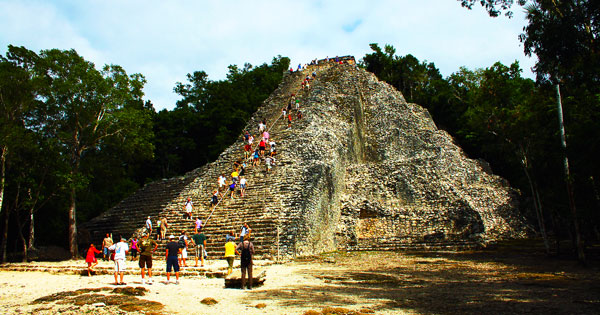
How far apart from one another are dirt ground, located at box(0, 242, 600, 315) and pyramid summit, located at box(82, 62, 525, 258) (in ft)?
10.8

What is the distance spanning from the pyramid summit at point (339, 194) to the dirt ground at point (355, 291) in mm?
3286

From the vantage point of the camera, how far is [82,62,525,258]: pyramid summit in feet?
54.9

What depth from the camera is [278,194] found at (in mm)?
17281

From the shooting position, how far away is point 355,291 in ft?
28.9

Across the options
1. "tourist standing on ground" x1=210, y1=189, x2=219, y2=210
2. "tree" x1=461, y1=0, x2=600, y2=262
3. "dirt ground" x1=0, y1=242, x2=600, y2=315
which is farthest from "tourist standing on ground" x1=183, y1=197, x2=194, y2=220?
"tree" x1=461, y1=0, x2=600, y2=262

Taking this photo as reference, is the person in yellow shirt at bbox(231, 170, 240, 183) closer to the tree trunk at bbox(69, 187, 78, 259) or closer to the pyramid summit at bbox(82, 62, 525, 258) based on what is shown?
the pyramid summit at bbox(82, 62, 525, 258)

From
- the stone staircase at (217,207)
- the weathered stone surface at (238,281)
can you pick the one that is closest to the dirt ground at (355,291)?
the weathered stone surface at (238,281)

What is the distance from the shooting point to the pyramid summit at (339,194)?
16719 millimetres

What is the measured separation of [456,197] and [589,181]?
281 inches

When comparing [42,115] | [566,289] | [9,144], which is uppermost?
[42,115]

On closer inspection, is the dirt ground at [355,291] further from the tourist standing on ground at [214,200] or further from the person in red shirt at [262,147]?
the person in red shirt at [262,147]

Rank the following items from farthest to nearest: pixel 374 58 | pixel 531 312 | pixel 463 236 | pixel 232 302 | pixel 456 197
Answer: pixel 374 58 → pixel 456 197 → pixel 463 236 → pixel 232 302 → pixel 531 312

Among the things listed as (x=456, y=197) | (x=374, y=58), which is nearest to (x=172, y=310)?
(x=456, y=197)

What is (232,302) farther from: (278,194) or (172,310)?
(278,194)
